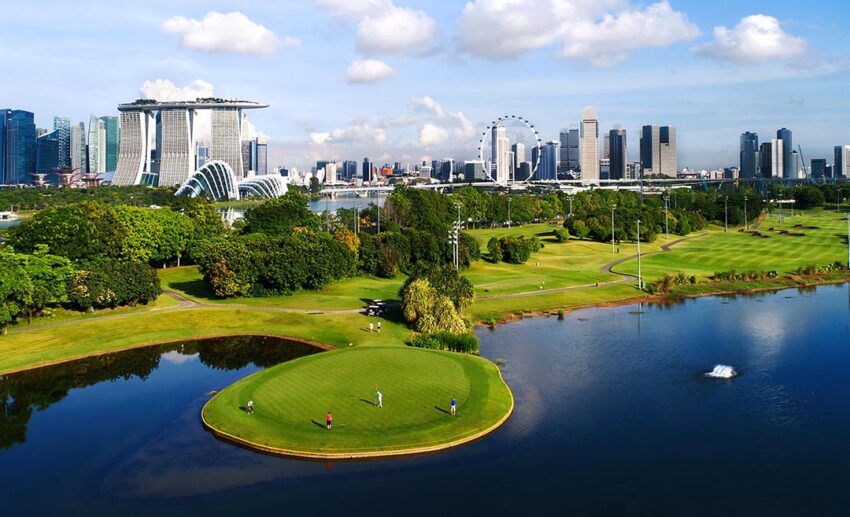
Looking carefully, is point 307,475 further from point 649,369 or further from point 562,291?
point 562,291

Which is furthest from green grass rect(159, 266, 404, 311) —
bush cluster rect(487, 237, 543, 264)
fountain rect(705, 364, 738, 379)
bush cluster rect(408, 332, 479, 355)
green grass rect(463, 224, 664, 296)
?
fountain rect(705, 364, 738, 379)

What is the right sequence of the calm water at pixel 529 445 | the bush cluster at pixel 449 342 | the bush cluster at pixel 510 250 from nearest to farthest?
1. the calm water at pixel 529 445
2. the bush cluster at pixel 449 342
3. the bush cluster at pixel 510 250

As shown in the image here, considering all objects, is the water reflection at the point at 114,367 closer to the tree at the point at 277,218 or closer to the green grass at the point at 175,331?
the green grass at the point at 175,331

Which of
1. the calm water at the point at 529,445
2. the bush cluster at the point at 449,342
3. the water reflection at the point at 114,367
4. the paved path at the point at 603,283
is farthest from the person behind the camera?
the paved path at the point at 603,283

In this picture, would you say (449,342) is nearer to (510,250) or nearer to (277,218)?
(510,250)

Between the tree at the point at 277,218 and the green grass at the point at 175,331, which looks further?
the tree at the point at 277,218

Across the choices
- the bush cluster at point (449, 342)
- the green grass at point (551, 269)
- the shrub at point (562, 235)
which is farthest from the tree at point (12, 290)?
the shrub at point (562, 235)

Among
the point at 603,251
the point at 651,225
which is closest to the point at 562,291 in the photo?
the point at 603,251

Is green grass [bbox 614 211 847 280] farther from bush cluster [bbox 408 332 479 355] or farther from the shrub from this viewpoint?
bush cluster [bbox 408 332 479 355]
